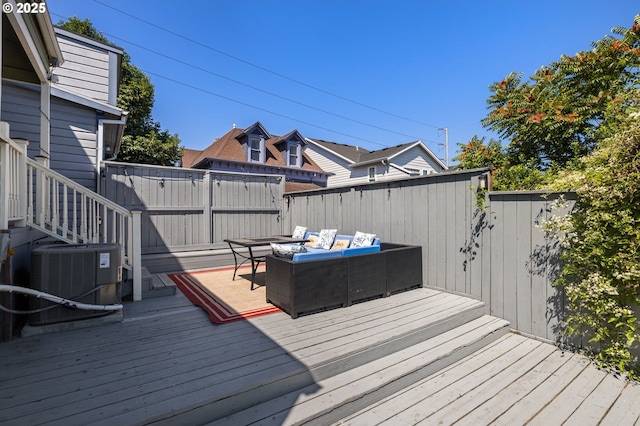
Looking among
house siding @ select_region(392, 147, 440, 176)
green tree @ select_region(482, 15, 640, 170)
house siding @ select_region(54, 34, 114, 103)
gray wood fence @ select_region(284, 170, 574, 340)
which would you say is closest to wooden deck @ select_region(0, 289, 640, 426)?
gray wood fence @ select_region(284, 170, 574, 340)

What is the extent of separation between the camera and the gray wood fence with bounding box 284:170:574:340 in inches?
130

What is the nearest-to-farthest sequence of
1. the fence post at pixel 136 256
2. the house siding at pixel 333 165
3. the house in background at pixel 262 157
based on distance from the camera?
the fence post at pixel 136 256
the house in background at pixel 262 157
the house siding at pixel 333 165

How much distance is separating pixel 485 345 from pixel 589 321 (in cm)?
100

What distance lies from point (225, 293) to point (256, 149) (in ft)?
31.7

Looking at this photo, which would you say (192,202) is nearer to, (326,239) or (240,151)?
(326,239)

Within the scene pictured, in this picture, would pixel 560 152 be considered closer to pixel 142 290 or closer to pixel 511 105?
pixel 511 105

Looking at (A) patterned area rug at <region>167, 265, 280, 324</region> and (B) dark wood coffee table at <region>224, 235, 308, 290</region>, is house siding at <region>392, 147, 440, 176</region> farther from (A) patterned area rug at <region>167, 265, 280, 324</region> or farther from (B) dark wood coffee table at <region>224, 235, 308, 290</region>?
(A) patterned area rug at <region>167, 265, 280, 324</region>

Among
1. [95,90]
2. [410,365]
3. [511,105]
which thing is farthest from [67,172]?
[511,105]

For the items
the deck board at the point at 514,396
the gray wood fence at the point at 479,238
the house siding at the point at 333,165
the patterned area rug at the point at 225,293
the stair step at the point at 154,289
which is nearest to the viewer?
the deck board at the point at 514,396

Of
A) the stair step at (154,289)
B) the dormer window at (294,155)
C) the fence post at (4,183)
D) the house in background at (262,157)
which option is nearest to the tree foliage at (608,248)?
the stair step at (154,289)

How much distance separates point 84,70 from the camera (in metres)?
6.05

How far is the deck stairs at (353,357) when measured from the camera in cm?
193

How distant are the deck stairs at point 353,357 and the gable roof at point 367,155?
11777mm

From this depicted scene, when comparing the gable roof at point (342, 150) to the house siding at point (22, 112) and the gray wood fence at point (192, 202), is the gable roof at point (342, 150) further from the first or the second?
the house siding at point (22, 112)
